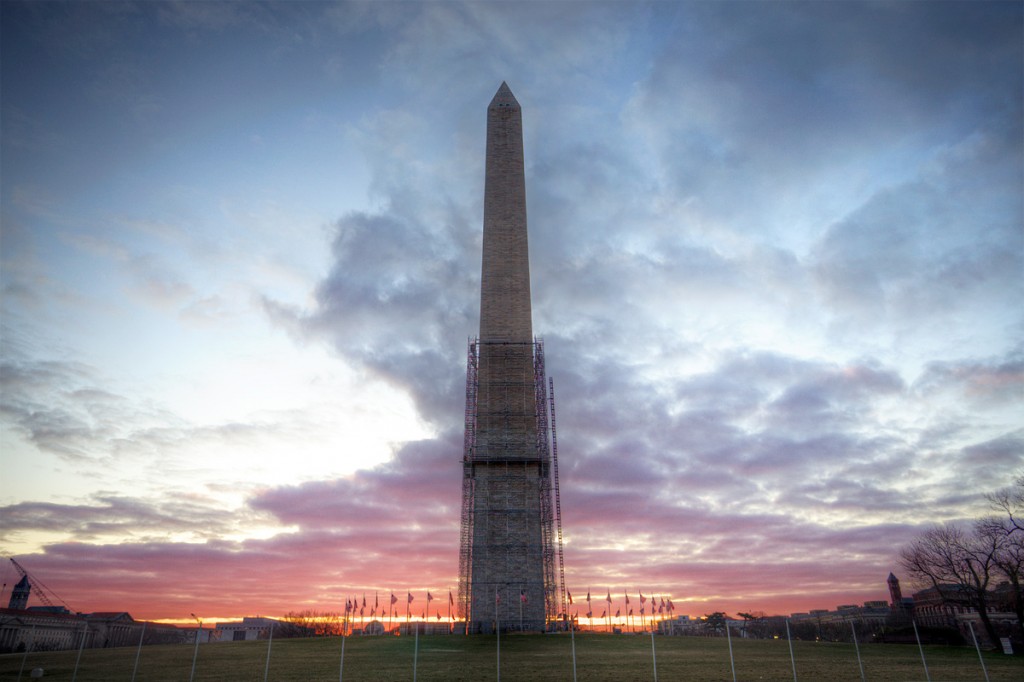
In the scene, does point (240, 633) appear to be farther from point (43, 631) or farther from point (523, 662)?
A: point (523, 662)

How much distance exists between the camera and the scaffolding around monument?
43.5 metres

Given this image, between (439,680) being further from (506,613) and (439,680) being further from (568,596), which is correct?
(568,596)

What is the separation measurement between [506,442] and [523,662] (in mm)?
19281

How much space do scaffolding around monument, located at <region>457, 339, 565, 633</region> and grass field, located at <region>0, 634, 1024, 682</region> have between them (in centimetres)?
441

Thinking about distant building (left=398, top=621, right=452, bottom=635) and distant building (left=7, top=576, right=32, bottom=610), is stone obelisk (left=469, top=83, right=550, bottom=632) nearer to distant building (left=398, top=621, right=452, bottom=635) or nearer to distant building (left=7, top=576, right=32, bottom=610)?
distant building (left=398, top=621, right=452, bottom=635)

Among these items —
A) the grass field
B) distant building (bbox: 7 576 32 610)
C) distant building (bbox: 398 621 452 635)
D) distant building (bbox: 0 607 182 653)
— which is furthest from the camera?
distant building (bbox: 7 576 32 610)

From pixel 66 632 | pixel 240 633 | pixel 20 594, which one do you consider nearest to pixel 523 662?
pixel 240 633

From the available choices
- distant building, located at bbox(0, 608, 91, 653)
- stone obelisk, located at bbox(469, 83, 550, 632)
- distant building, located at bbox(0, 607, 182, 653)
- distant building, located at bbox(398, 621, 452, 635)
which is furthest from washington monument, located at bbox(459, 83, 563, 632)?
distant building, located at bbox(0, 608, 91, 653)

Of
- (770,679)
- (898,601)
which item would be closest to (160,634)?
(770,679)

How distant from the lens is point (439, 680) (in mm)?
23234

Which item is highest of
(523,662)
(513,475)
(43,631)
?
(513,475)

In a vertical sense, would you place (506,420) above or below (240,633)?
above

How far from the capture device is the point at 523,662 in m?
27.3

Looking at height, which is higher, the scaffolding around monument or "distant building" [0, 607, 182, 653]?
the scaffolding around monument
